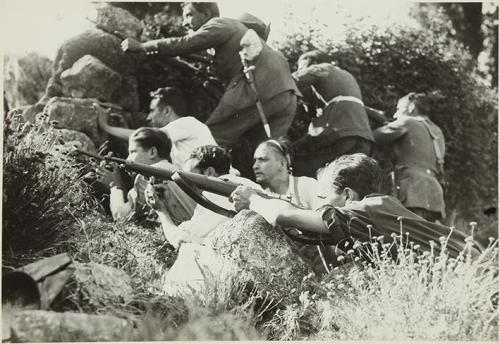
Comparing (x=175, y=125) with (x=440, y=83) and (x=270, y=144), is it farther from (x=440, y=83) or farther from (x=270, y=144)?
(x=440, y=83)

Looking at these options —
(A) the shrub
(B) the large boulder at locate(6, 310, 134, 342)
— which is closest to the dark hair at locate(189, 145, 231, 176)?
(A) the shrub

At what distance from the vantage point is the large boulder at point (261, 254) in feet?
19.9

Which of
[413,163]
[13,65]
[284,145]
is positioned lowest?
[413,163]

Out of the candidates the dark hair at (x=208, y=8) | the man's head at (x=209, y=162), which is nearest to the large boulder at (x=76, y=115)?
the man's head at (x=209, y=162)

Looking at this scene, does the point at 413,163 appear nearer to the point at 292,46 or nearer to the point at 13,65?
the point at 292,46

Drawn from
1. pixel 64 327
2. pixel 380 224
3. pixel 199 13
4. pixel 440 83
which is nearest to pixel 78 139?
pixel 199 13

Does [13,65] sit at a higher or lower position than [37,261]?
higher

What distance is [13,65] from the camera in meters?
7.41

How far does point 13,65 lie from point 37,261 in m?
2.29

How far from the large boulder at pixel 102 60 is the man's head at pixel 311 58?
1614 millimetres

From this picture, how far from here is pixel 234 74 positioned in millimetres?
7914

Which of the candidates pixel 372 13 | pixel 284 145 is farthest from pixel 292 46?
pixel 284 145

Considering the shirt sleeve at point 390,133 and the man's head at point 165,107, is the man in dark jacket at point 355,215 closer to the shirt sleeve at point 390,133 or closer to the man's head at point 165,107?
the man's head at point 165,107

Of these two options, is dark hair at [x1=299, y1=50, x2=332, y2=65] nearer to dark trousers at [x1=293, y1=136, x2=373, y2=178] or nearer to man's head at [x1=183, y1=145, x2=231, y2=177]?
dark trousers at [x1=293, y1=136, x2=373, y2=178]
